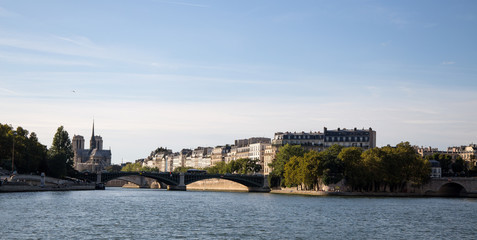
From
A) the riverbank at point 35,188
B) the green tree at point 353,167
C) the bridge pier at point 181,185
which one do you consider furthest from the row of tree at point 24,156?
the green tree at point 353,167

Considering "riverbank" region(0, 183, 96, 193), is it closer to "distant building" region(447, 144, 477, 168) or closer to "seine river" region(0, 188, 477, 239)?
"seine river" region(0, 188, 477, 239)

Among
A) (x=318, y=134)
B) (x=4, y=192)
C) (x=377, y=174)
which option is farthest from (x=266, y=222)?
(x=318, y=134)

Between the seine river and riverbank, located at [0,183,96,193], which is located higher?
riverbank, located at [0,183,96,193]

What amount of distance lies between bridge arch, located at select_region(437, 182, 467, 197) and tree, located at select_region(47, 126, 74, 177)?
6348 centimetres

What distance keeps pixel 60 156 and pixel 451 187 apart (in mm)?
66939

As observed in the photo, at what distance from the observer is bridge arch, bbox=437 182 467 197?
117706 mm

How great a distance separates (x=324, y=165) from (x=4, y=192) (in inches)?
1874

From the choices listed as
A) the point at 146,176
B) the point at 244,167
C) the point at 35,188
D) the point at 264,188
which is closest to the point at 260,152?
the point at 244,167

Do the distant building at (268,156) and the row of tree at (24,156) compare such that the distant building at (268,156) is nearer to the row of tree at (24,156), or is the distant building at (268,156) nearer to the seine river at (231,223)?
the row of tree at (24,156)

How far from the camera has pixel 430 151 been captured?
189500mm

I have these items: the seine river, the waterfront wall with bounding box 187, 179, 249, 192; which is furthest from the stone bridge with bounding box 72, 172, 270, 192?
the seine river

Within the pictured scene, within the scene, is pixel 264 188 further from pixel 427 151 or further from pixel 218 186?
pixel 427 151

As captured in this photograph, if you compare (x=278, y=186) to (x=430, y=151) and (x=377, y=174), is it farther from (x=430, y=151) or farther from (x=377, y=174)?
(x=430, y=151)

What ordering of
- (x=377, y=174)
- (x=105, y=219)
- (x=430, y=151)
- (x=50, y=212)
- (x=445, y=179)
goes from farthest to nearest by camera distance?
(x=430, y=151) → (x=445, y=179) → (x=377, y=174) → (x=50, y=212) → (x=105, y=219)
